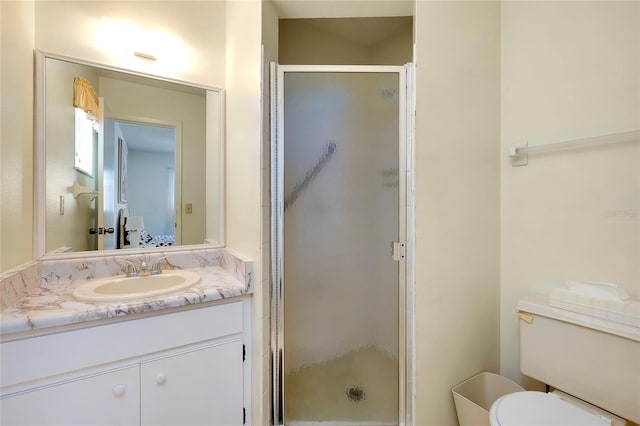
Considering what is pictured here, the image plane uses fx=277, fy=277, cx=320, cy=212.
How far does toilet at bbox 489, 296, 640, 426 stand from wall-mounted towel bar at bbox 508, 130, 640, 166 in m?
0.68

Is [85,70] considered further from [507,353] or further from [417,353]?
Answer: [507,353]

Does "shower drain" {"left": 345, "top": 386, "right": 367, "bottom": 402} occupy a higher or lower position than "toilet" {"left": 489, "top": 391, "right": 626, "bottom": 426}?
lower

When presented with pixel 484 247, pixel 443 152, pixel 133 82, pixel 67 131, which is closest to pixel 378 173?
pixel 443 152

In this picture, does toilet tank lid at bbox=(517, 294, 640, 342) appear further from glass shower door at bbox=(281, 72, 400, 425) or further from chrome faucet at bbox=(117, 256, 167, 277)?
chrome faucet at bbox=(117, 256, 167, 277)

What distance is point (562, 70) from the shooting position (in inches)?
50.7

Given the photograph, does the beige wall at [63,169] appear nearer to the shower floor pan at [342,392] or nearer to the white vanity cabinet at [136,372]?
the white vanity cabinet at [136,372]

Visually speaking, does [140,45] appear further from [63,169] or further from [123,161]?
[63,169]

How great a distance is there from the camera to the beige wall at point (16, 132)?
1.02m

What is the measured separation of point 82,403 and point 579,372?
1864 millimetres

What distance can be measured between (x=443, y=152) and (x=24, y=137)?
1847 millimetres

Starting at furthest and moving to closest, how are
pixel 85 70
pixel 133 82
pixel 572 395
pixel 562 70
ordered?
pixel 133 82, pixel 85 70, pixel 562 70, pixel 572 395

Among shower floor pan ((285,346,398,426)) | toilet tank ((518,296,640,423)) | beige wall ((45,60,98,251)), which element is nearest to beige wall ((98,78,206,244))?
beige wall ((45,60,98,251))

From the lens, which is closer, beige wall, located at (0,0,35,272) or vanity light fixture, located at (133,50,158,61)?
beige wall, located at (0,0,35,272)

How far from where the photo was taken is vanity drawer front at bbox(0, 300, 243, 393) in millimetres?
910
